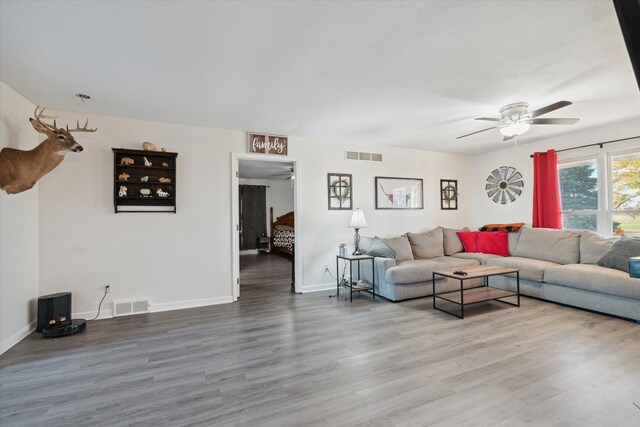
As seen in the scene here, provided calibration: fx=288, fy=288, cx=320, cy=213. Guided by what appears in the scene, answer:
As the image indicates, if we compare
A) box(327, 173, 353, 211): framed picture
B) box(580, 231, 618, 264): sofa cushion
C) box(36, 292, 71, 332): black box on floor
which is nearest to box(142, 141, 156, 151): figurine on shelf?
box(36, 292, 71, 332): black box on floor

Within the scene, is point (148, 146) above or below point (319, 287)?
above

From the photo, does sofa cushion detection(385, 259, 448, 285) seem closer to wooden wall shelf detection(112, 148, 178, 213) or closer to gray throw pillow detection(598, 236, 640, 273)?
gray throw pillow detection(598, 236, 640, 273)

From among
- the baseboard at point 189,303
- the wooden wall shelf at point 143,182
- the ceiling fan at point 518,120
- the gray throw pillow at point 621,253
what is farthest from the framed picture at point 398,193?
the wooden wall shelf at point 143,182

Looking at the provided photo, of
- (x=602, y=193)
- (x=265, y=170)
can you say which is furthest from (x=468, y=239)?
(x=265, y=170)

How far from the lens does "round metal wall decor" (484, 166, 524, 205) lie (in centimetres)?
546

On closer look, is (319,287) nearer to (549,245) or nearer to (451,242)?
(451,242)

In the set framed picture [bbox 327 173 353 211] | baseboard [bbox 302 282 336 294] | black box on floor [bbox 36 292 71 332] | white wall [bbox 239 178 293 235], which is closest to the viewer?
black box on floor [bbox 36 292 71 332]

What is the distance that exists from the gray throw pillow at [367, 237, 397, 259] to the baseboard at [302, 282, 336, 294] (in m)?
0.84

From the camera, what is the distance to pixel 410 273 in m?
4.04

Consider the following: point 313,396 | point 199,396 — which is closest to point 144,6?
point 199,396

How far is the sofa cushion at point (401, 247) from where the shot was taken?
4529 millimetres

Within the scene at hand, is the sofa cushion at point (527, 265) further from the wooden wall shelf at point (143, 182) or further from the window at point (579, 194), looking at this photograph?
the wooden wall shelf at point (143, 182)

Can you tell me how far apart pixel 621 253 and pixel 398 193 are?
3.07 m

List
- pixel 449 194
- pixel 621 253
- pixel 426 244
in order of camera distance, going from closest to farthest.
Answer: pixel 621 253 → pixel 426 244 → pixel 449 194
